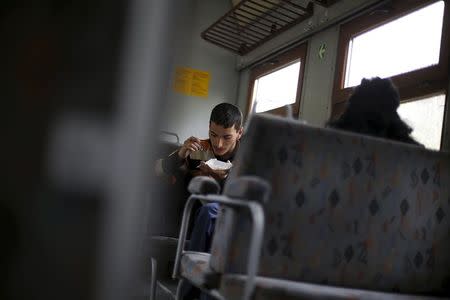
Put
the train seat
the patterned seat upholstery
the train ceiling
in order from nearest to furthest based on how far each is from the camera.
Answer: the patterned seat upholstery < the train seat < the train ceiling

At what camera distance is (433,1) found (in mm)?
2045

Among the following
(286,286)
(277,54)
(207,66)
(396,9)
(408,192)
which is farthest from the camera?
(207,66)

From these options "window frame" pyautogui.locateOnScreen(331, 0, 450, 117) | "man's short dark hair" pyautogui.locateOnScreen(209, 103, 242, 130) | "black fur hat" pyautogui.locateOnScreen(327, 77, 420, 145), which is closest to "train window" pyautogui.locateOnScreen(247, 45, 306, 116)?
"window frame" pyautogui.locateOnScreen(331, 0, 450, 117)

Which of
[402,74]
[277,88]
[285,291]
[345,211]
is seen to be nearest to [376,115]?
[345,211]

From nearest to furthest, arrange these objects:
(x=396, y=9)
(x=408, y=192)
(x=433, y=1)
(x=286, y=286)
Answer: (x=286, y=286), (x=408, y=192), (x=433, y=1), (x=396, y=9)

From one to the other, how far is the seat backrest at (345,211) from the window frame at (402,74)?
73 centimetres

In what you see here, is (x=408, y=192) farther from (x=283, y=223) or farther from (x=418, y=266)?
(x=283, y=223)

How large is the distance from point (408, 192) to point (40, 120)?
130 cm

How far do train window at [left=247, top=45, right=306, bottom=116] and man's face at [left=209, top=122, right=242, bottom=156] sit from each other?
0.93 meters

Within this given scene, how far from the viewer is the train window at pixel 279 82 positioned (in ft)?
10.1

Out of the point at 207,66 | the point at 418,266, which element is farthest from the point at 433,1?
the point at 207,66

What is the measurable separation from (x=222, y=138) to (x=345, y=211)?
1.02 meters

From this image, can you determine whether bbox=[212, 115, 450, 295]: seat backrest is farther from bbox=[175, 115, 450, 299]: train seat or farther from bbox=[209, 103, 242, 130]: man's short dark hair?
bbox=[209, 103, 242, 130]: man's short dark hair

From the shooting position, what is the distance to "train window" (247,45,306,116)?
10.1ft
